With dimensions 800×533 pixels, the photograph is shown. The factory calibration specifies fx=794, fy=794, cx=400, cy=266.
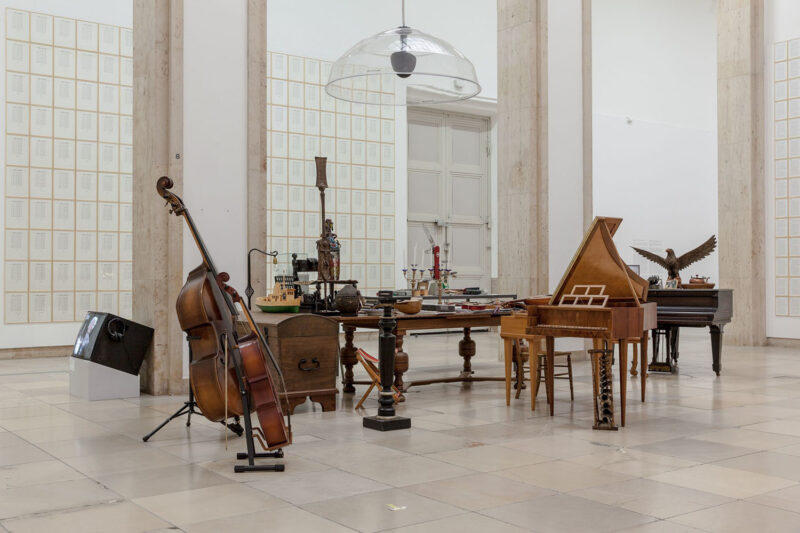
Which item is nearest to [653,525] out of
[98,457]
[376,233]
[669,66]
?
[98,457]

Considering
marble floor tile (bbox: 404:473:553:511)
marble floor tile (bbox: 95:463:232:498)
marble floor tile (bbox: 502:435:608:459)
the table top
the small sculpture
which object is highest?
the small sculpture

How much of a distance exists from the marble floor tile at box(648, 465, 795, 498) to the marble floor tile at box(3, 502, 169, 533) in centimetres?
247

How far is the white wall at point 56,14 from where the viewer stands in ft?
32.4

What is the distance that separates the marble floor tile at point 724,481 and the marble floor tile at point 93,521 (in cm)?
247

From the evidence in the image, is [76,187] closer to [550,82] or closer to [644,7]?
[550,82]

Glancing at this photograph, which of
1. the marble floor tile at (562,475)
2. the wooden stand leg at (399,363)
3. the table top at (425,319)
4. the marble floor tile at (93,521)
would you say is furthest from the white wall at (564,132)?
the marble floor tile at (93,521)

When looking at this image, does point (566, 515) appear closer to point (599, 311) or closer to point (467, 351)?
point (599, 311)

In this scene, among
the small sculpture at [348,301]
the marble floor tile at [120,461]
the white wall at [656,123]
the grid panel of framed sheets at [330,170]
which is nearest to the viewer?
the marble floor tile at [120,461]

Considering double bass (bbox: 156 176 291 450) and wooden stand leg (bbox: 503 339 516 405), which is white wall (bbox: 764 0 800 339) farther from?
double bass (bbox: 156 176 291 450)

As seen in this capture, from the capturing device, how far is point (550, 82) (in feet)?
31.3

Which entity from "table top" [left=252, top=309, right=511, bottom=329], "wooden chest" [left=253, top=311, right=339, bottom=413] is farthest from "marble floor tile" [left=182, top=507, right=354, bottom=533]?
"table top" [left=252, top=309, right=511, bottom=329]

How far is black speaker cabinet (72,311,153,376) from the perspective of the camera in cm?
667

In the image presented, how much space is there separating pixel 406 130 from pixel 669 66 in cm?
627

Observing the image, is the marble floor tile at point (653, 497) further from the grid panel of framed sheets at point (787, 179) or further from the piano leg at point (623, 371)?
the grid panel of framed sheets at point (787, 179)
